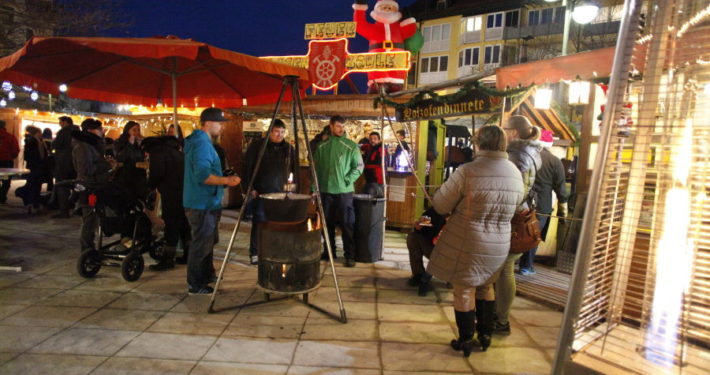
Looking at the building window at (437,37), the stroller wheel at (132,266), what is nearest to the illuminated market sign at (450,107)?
the stroller wheel at (132,266)

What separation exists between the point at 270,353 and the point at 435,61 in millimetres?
44970

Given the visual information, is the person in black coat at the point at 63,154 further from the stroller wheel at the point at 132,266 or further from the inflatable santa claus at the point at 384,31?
the inflatable santa claus at the point at 384,31

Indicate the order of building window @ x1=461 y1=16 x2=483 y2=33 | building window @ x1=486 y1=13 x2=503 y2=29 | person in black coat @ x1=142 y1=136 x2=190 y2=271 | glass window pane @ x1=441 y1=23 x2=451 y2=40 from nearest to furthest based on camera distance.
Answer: person in black coat @ x1=142 y1=136 x2=190 y2=271, building window @ x1=486 y1=13 x2=503 y2=29, building window @ x1=461 y1=16 x2=483 y2=33, glass window pane @ x1=441 y1=23 x2=451 y2=40

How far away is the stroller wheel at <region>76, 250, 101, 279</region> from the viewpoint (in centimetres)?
524

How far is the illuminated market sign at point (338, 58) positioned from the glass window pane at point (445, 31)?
35294mm

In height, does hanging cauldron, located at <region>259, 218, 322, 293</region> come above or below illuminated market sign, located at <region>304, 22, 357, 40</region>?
below

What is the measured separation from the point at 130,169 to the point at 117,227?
0.77 metres

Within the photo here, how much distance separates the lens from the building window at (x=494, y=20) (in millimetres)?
41031

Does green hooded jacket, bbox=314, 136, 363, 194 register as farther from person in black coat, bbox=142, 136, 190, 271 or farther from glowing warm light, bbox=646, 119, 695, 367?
glowing warm light, bbox=646, 119, 695, 367

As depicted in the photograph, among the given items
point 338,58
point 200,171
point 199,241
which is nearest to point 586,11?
point 338,58

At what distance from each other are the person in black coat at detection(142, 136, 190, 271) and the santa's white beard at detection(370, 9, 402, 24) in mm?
8264

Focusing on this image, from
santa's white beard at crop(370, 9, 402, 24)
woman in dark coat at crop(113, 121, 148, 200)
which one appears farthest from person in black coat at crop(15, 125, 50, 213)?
santa's white beard at crop(370, 9, 402, 24)

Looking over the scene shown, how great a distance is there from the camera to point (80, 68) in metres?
5.79

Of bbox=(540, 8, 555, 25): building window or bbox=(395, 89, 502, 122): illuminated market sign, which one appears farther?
bbox=(540, 8, 555, 25): building window
